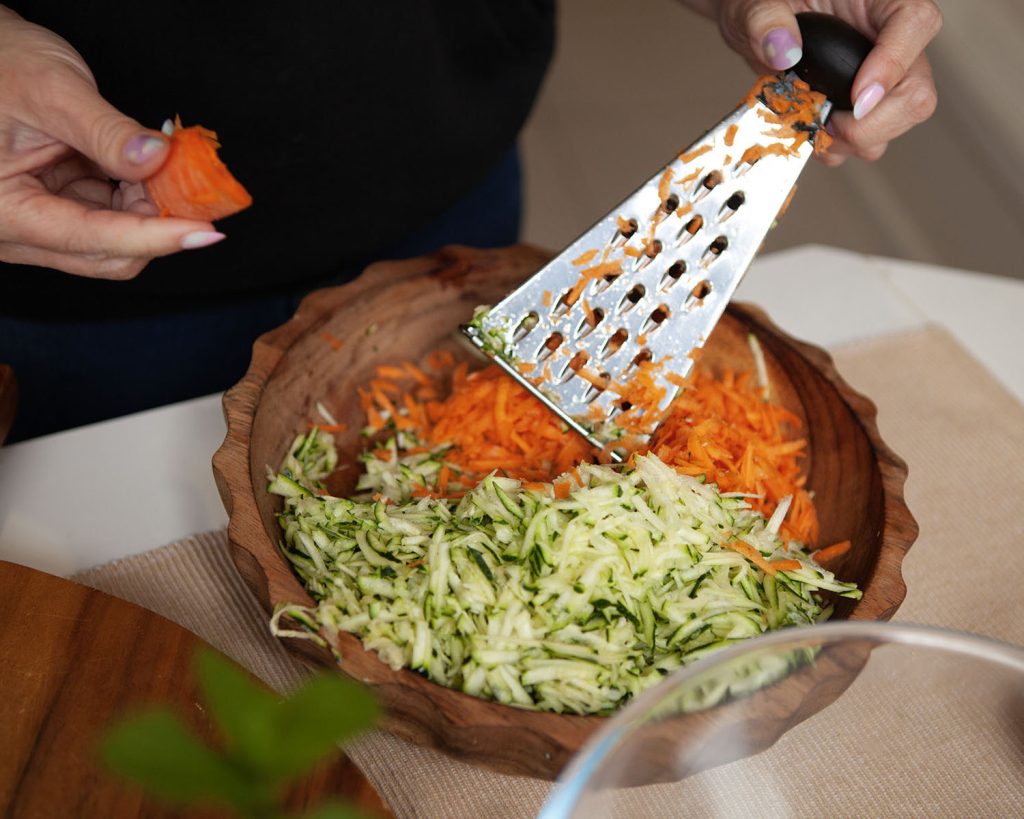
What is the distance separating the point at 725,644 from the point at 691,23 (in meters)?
4.42

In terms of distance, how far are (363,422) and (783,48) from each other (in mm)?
719

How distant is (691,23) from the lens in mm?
4840

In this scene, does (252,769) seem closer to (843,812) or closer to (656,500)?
(843,812)

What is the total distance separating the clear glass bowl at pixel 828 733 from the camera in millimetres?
708

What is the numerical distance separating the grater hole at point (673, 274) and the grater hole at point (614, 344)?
2.9 inches

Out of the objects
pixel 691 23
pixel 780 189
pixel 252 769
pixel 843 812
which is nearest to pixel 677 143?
pixel 691 23

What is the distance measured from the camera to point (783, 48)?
1.21 m

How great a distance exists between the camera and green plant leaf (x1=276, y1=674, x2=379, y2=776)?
50 centimetres

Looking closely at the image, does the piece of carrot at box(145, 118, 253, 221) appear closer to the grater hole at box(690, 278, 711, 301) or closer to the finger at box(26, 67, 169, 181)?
the finger at box(26, 67, 169, 181)

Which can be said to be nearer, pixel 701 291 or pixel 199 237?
pixel 199 237

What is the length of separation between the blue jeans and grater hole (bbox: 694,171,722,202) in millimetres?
788

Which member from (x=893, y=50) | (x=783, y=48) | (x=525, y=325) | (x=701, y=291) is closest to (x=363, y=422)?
(x=525, y=325)

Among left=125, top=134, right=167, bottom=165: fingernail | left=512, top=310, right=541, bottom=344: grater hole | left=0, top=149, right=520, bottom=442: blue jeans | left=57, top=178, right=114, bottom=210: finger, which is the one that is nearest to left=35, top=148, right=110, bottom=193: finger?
left=57, top=178, right=114, bottom=210: finger

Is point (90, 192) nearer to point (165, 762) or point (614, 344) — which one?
point (614, 344)
